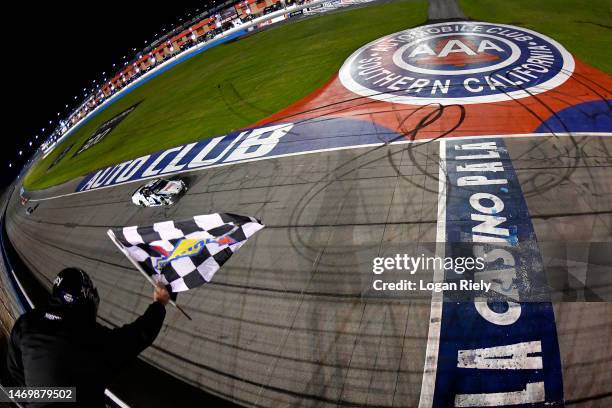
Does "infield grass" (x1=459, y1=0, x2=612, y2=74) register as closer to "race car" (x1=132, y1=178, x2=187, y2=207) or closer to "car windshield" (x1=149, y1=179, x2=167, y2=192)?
"race car" (x1=132, y1=178, x2=187, y2=207)

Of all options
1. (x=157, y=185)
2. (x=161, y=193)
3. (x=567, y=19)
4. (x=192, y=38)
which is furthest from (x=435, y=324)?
(x=192, y=38)

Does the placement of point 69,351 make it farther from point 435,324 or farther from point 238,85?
point 238,85

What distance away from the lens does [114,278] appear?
26.8 ft

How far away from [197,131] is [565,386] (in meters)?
13.4

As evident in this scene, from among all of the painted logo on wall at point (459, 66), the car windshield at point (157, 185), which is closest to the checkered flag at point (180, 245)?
the car windshield at point (157, 185)

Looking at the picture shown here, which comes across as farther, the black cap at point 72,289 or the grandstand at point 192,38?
the grandstand at point 192,38

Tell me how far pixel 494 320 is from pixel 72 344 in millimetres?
5519

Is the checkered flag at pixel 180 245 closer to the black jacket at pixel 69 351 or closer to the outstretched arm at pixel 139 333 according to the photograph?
the outstretched arm at pixel 139 333

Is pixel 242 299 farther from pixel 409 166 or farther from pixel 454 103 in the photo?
pixel 454 103

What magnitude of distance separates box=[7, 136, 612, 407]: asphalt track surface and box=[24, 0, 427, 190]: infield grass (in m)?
5.05

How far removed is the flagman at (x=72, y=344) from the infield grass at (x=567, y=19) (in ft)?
49.9

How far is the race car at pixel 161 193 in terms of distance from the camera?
9.49 m

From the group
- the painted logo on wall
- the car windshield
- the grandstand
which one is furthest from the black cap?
the grandstand

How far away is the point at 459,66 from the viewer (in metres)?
11.8
